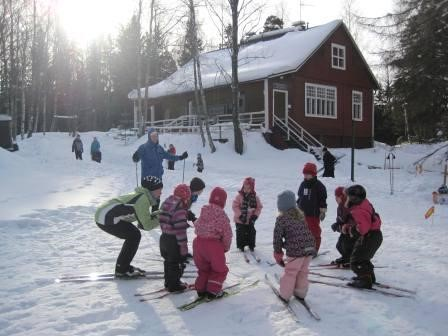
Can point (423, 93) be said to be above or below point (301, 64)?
below

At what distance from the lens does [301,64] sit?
2523 centimetres

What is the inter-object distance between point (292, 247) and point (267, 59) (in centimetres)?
2445

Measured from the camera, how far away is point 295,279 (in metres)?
5.09

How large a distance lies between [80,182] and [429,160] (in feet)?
57.2

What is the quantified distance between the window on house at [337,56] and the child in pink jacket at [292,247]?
25.0 m

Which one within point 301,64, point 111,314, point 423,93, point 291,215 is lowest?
point 111,314

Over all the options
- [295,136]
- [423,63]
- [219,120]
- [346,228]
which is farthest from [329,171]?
[219,120]

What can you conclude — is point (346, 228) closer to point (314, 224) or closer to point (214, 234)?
point (314, 224)

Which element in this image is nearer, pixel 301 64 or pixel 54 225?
pixel 54 225

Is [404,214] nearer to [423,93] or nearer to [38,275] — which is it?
[38,275]

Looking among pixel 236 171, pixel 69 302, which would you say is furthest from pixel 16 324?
pixel 236 171

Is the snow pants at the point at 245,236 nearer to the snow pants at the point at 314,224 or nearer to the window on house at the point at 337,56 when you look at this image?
the snow pants at the point at 314,224

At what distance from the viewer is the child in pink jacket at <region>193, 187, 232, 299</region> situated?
509 cm

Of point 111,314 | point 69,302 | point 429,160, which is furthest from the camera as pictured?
point 429,160
